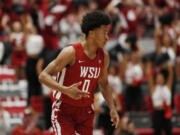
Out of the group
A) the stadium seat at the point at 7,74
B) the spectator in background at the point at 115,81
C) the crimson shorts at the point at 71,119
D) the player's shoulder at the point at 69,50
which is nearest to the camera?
the player's shoulder at the point at 69,50

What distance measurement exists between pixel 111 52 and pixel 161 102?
2071mm

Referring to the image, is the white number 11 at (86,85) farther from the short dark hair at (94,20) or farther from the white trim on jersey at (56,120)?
the short dark hair at (94,20)

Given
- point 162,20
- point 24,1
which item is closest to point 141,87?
point 162,20

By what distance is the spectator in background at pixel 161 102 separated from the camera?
10805 mm

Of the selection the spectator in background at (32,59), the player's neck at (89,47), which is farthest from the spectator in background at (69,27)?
the player's neck at (89,47)

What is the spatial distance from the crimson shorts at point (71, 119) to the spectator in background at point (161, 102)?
17.4 ft

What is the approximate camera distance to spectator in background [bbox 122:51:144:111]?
11.9m

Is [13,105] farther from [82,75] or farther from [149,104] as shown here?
[82,75]

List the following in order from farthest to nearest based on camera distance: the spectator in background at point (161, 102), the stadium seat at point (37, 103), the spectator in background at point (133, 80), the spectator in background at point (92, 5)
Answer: the spectator in background at point (92, 5), the spectator in background at point (133, 80), the stadium seat at point (37, 103), the spectator in background at point (161, 102)

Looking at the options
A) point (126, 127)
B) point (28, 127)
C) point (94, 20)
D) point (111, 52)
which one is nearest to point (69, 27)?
point (111, 52)

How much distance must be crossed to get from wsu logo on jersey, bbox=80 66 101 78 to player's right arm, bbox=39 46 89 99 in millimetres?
160

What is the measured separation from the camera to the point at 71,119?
5.61m

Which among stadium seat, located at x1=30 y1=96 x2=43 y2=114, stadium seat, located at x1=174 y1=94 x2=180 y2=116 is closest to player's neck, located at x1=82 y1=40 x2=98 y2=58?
stadium seat, located at x1=30 y1=96 x2=43 y2=114

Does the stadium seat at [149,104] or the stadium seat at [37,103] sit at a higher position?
the stadium seat at [37,103]
